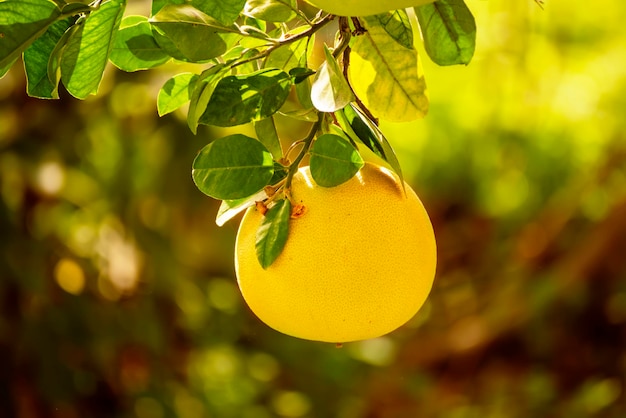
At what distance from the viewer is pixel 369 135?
1.47ft

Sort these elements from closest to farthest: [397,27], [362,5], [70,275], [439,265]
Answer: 1. [362,5]
2. [397,27]
3. [70,275]
4. [439,265]

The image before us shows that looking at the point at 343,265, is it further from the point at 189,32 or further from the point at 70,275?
the point at 70,275

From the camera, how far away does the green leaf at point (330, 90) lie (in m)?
0.39

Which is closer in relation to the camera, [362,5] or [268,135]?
[362,5]

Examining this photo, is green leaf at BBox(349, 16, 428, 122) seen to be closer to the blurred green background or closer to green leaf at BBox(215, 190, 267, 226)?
green leaf at BBox(215, 190, 267, 226)

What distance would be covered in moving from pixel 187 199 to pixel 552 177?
4.37 ft

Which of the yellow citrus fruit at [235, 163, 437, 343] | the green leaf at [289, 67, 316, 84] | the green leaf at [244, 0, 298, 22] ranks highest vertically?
the green leaf at [244, 0, 298, 22]

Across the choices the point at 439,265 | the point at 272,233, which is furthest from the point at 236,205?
the point at 439,265

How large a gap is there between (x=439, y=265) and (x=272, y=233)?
2.34m

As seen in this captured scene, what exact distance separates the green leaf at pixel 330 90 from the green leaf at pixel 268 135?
0.33 feet

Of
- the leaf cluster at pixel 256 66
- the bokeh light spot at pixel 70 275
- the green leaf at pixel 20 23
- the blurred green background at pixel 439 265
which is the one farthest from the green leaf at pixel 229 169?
the bokeh light spot at pixel 70 275

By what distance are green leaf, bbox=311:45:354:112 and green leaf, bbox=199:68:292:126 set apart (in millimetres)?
39

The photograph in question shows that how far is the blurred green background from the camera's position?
2115mm

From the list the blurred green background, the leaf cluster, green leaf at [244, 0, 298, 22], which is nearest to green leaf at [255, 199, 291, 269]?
the leaf cluster
